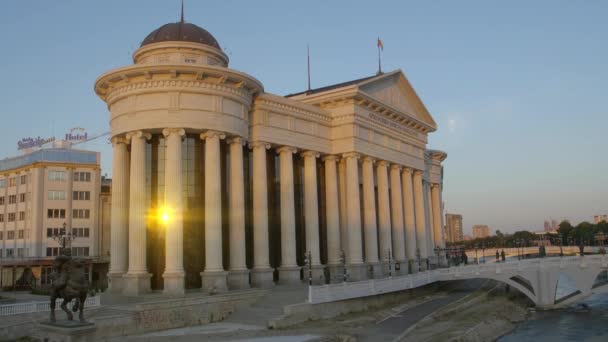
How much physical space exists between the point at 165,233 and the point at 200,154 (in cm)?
583

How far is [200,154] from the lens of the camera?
129ft

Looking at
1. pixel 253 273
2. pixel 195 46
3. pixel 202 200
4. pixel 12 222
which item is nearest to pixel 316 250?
pixel 253 273

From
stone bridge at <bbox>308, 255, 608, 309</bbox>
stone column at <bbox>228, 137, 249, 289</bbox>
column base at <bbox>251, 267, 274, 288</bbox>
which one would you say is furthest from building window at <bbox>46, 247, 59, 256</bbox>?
stone bridge at <bbox>308, 255, 608, 309</bbox>

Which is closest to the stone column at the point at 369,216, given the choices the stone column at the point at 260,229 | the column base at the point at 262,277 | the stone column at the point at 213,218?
the stone column at the point at 260,229

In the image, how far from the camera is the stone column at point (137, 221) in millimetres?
35844

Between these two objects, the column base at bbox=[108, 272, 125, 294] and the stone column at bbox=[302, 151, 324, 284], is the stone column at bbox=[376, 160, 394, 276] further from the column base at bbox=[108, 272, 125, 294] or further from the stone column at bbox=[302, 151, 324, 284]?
the column base at bbox=[108, 272, 125, 294]

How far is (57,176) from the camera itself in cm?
7462

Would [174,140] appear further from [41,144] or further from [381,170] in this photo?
[41,144]

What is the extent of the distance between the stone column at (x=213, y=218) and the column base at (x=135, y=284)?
353 centimetres

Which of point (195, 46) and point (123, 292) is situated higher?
point (195, 46)

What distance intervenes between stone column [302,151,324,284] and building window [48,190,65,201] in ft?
136

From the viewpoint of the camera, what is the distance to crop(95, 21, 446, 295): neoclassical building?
121ft

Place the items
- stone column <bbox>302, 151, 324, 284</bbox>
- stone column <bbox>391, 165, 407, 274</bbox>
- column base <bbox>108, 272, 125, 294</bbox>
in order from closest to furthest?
column base <bbox>108, 272, 125, 294</bbox> → stone column <bbox>302, 151, 324, 284</bbox> → stone column <bbox>391, 165, 407, 274</bbox>

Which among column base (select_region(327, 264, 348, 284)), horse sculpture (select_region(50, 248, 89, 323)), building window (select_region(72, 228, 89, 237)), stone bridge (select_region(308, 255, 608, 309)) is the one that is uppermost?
building window (select_region(72, 228, 89, 237))
